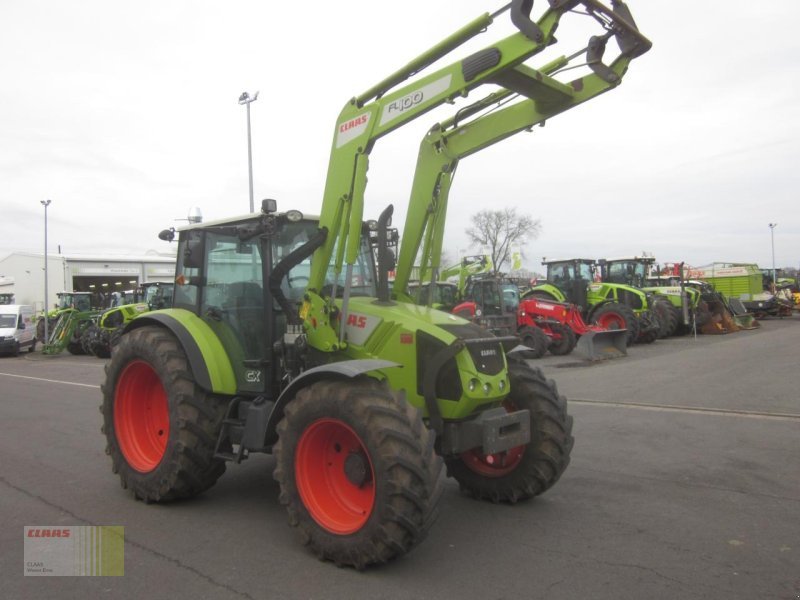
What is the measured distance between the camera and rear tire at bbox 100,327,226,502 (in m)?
5.08

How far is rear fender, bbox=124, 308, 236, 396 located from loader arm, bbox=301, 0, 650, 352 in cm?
87

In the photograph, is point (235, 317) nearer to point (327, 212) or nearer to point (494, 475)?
point (327, 212)

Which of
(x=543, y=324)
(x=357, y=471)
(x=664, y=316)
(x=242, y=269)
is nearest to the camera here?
(x=357, y=471)

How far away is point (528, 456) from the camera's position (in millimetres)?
5027

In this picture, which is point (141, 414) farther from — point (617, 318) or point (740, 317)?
point (740, 317)

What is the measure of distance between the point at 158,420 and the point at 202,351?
3.91 feet

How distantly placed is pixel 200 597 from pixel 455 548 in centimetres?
164

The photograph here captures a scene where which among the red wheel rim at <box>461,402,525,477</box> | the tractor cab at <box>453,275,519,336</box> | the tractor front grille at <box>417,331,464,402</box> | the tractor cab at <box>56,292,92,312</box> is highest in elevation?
Answer: the tractor cab at <box>56,292,92,312</box>

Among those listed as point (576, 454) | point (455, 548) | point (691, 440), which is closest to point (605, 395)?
point (691, 440)

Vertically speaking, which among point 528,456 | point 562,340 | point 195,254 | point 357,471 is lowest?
point 528,456

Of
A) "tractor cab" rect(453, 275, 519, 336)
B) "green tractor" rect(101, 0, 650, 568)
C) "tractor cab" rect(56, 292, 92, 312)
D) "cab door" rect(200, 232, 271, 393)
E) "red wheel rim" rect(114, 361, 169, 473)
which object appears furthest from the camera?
"tractor cab" rect(56, 292, 92, 312)

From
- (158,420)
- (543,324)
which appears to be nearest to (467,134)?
(158,420)

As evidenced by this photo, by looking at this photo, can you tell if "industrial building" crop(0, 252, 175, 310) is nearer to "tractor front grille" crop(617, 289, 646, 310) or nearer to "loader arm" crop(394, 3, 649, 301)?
"tractor front grille" crop(617, 289, 646, 310)

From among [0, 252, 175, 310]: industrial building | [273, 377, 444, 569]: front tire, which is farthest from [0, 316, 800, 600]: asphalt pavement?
[0, 252, 175, 310]: industrial building
